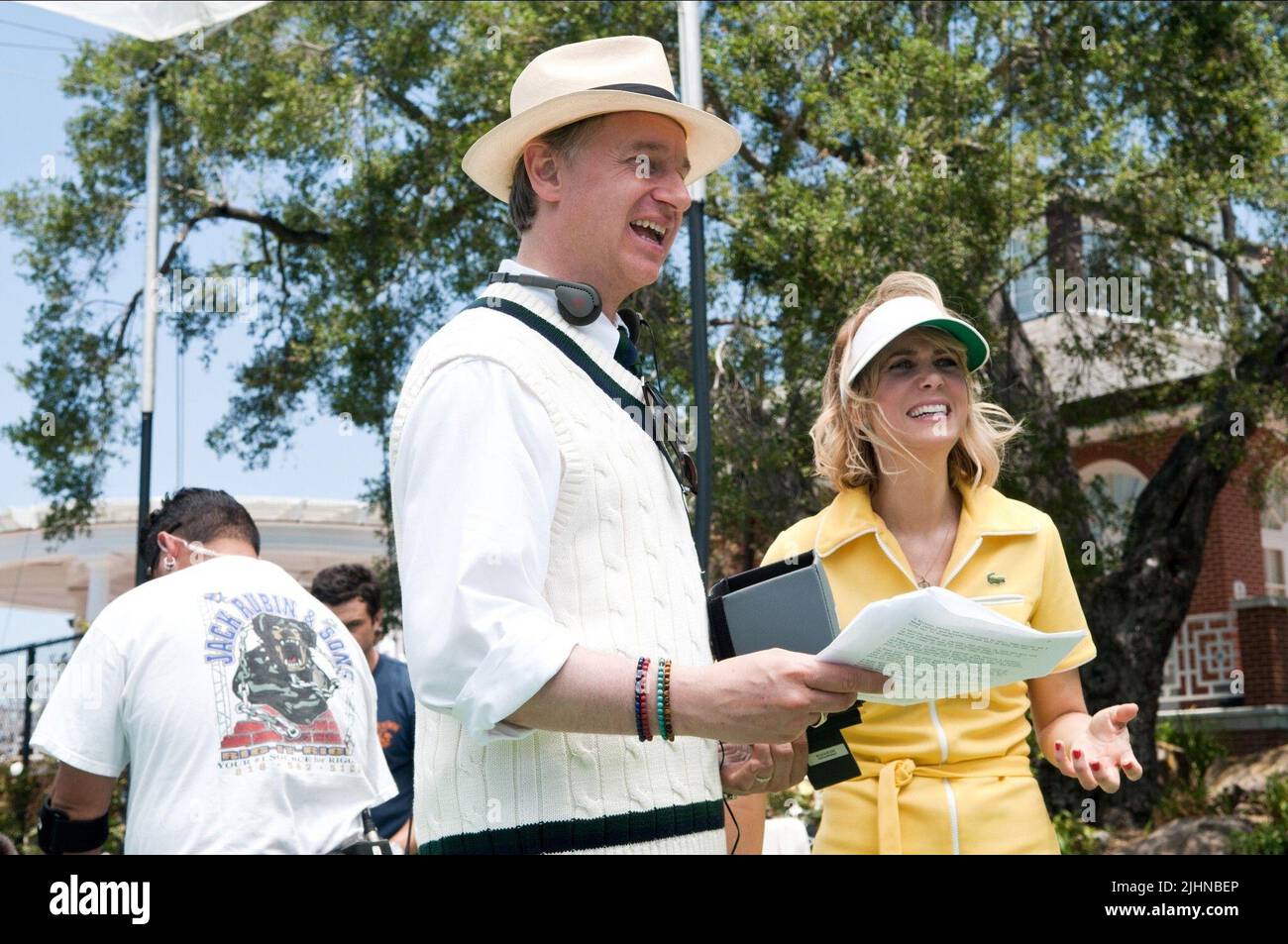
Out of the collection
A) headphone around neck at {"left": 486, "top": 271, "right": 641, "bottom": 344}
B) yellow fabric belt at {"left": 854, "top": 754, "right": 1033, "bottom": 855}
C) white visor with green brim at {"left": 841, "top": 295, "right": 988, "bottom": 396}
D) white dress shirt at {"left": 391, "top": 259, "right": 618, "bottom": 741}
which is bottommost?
yellow fabric belt at {"left": 854, "top": 754, "right": 1033, "bottom": 855}

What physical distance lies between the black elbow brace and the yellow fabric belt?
188 centimetres

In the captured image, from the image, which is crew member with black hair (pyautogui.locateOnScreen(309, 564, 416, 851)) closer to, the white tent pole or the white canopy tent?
the white tent pole

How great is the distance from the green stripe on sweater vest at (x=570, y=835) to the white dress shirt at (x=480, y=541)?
17cm

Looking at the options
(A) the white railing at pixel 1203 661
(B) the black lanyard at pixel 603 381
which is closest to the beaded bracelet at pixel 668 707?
(B) the black lanyard at pixel 603 381

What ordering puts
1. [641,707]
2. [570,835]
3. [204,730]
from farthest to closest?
[204,730], [570,835], [641,707]

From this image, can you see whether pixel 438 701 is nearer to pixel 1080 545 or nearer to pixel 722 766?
pixel 722 766

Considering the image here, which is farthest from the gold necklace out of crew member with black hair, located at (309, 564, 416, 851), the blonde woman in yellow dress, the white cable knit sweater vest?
crew member with black hair, located at (309, 564, 416, 851)

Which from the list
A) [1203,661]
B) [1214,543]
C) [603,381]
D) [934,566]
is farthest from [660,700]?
[1214,543]

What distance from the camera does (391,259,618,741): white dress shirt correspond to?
1.78m

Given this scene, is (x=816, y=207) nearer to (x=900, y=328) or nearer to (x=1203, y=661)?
(x=900, y=328)

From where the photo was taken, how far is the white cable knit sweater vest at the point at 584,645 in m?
1.96

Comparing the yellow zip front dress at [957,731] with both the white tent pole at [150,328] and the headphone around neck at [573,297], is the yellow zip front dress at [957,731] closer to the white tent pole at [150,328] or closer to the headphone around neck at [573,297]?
the headphone around neck at [573,297]

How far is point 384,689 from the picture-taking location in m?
6.21

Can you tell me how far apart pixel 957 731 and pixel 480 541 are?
142 centimetres
